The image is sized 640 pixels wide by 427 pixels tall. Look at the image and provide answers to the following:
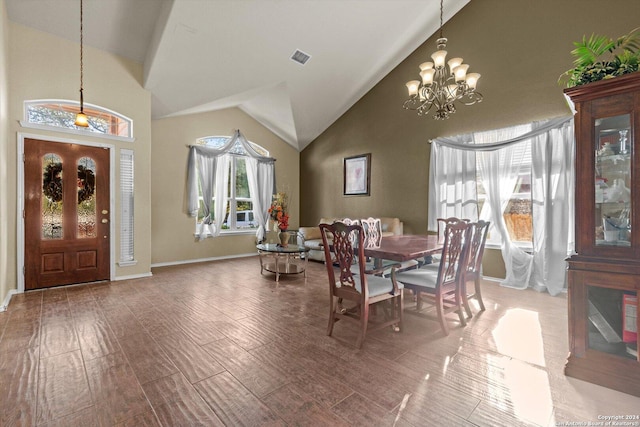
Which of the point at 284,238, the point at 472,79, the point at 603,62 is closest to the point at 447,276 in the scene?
the point at 603,62

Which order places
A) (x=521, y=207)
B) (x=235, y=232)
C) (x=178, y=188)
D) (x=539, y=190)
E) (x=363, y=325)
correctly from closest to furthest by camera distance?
(x=363, y=325)
(x=539, y=190)
(x=521, y=207)
(x=178, y=188)
(x=235, y=232)

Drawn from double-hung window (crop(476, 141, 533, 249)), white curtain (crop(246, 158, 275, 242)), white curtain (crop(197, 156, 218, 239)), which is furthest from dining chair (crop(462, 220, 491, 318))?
white curtain (crop(197, 156, 218, 239))

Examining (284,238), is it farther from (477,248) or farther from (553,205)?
(553,205)

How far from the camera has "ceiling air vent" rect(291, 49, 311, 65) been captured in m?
4.87

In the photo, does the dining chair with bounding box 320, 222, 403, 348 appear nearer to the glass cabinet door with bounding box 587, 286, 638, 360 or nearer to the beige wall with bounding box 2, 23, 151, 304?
the glass cabinet door with bounding box 587, 286, 638, 360

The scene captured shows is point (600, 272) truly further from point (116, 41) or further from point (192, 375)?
point (116, 41)

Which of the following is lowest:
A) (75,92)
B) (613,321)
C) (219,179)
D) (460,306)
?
(460,306)

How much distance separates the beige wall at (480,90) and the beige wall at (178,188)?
2447mm

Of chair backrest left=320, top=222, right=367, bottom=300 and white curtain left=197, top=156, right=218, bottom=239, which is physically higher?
white curtain left=197, top=156, right=218, bottom=239

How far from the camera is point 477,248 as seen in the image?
3.13m

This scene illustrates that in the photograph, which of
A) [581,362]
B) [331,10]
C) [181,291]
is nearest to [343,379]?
[581,362]

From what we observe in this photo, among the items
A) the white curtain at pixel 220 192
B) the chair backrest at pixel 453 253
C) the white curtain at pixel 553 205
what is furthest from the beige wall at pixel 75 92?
the white curtain at pixel 553 205

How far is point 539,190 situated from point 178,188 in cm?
625

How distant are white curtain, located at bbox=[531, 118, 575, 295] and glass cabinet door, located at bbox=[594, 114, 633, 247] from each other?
2.43 meters
